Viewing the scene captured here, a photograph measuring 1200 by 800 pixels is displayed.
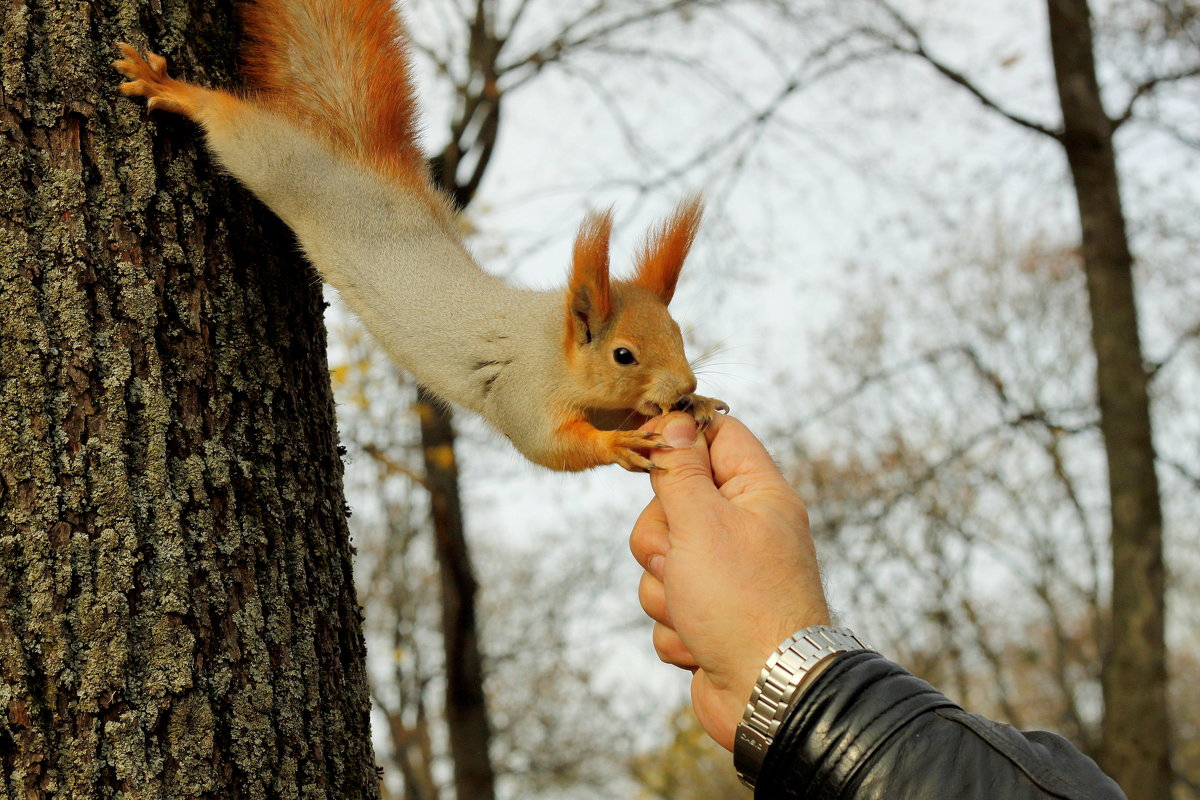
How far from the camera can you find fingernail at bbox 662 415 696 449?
1652 millimetres

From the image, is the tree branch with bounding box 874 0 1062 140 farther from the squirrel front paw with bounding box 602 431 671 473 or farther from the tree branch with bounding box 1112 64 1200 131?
the squirrel front paw with bounding box 602 431 671 473

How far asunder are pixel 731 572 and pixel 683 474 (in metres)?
0.23

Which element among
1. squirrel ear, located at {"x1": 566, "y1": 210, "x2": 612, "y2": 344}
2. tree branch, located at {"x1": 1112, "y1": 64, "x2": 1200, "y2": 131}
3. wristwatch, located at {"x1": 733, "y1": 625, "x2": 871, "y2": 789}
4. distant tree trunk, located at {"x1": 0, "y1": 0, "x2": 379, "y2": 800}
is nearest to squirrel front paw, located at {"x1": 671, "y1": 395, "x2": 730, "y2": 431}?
squirrel ear, located at {"x1": 566, "y1": 210, "x2": 612, "y2": 344}

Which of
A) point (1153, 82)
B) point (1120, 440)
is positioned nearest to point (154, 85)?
point (1120, 440)

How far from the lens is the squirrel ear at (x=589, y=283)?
2.04m

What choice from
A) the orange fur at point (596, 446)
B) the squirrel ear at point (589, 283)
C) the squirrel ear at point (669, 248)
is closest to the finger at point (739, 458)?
the orange fur at point (596, 446)

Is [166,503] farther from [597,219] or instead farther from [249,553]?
[597,219]

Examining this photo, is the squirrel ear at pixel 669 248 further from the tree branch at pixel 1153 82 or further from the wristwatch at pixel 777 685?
the tree branch at pixel 1153 82

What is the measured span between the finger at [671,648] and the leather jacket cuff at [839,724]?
399 millimetres

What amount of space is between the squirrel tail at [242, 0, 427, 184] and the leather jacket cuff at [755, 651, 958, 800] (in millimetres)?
1454

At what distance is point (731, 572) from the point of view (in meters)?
1.38

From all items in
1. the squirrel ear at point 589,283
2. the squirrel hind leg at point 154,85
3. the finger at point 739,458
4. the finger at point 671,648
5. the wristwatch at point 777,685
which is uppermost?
the squirrel hind leg at point 154,85

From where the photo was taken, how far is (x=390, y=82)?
2.19 m

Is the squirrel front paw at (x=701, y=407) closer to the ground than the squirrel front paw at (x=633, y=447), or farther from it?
farther from it
